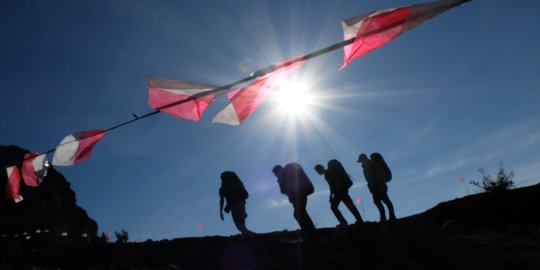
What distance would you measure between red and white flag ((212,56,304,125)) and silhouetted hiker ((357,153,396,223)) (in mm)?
4034

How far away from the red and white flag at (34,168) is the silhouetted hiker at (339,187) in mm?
5247

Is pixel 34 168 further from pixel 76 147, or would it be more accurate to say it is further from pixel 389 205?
pixel 389 205

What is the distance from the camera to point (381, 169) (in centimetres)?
743

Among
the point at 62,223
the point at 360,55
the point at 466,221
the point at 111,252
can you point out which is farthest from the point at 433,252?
the point at 62,223

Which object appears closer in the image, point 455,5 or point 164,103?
point 455,5

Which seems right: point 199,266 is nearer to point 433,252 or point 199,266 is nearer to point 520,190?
point 433,252

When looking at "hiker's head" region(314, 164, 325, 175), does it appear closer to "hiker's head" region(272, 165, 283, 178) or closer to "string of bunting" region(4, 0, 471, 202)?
"hiker's head" region(272, 165, 283, 178)

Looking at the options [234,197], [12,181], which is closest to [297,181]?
[234,197]

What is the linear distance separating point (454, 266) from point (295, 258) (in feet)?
7.06

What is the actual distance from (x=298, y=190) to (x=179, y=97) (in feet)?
10.4

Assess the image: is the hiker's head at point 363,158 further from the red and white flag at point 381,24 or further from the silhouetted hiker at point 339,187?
the red and white flag at point 381,24

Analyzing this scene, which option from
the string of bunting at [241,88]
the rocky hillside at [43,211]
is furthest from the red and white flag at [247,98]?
the rocky hillside at [43,211]

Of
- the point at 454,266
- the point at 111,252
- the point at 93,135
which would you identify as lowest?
the point at 454,266

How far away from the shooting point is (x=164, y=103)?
168 inches
